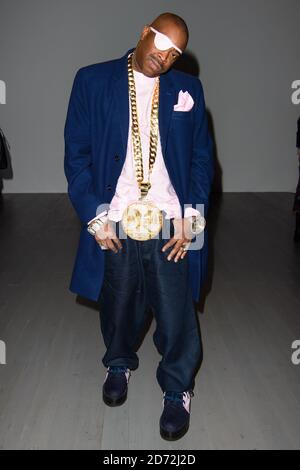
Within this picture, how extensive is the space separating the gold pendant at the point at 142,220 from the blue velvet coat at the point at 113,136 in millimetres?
100

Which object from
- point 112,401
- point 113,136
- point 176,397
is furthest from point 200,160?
point 112,401

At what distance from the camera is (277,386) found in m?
1.85

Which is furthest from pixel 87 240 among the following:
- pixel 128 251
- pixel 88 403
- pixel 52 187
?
pixel 52 187

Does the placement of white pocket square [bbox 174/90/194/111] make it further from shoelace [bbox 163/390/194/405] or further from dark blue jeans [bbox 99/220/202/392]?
shoelace [bbox 163/390/194/405]

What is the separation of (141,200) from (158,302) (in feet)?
1.13

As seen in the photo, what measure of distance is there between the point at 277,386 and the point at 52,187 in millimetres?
4981

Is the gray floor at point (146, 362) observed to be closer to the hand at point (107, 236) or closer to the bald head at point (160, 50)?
the hand at point (107, 236)

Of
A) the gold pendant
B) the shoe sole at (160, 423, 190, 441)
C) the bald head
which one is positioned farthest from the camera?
the shoe sole at (160, 423, 190, 441)

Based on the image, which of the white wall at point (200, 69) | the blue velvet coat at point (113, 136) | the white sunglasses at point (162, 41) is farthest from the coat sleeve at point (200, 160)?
the white wall at point (200, 69)

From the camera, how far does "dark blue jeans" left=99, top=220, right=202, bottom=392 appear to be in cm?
149

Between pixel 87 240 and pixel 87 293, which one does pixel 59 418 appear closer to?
pixel 87 293

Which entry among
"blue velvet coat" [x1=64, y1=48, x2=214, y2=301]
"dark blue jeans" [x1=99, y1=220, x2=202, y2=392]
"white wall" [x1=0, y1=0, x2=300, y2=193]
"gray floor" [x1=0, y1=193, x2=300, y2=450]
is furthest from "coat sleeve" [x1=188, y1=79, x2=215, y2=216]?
"white wall" [x1=0, y1=0, x2=300, y2=193]

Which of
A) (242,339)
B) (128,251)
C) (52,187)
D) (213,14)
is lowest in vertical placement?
(52,187)

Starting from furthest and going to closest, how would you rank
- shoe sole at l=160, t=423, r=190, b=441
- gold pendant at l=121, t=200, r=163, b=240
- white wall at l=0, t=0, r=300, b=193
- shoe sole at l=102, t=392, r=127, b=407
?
1. white wall at l=0, t=0, r=300, b=193
2. shoe sole at l=102, t=392, r=127, b=407
3. shoe sole at l=160, t=423, r=190, b=441
4. gold pendant at l=121, t=200, r=163, b=240
